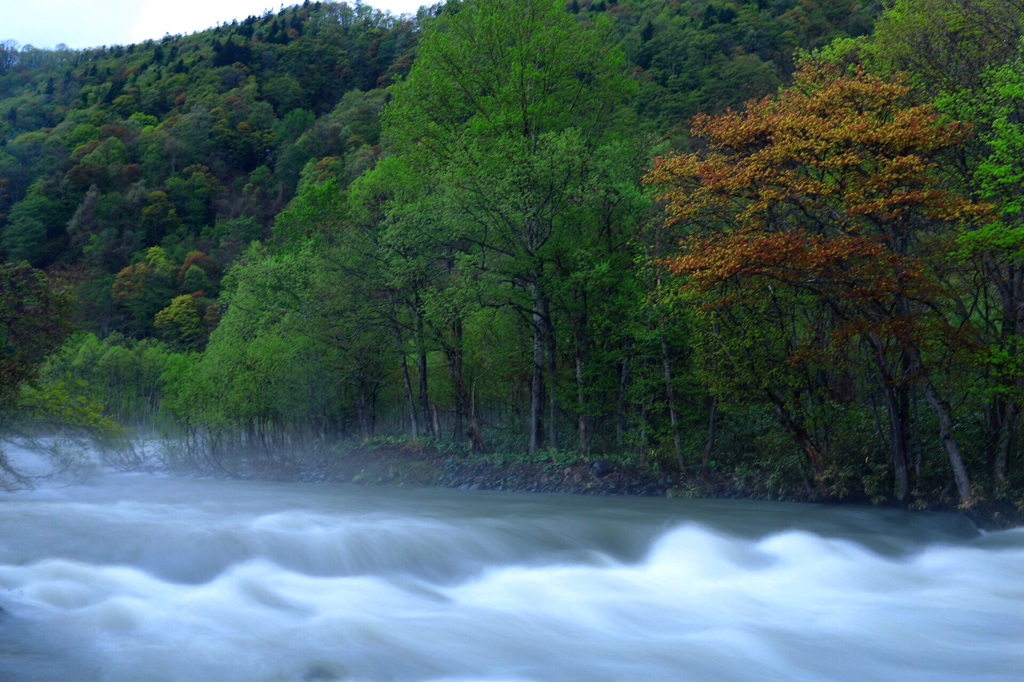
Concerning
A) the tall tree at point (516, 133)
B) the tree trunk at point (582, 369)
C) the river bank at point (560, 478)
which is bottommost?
the river bank at point (560, 478)

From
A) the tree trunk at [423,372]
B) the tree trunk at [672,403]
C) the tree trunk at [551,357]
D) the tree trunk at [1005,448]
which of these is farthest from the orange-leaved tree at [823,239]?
the tree trunk at [423,372]

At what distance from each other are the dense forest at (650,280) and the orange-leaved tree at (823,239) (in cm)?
10

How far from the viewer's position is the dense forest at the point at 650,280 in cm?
1958

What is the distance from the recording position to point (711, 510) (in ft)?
70.0

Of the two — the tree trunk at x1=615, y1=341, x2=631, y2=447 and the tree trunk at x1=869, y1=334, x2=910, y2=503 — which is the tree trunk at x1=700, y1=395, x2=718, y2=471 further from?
the tree trunk at x1=869, y1=334, x2=910, y2=503

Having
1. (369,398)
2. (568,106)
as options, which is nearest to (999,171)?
(568,106)

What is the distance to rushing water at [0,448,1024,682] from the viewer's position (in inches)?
414

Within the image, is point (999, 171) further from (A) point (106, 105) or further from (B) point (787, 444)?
(A) point (106, 105)

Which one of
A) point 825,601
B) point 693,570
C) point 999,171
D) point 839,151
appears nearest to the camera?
point 825,601

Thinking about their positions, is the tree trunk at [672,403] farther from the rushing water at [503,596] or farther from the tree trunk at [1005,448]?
the tree trunk at [1005,448]

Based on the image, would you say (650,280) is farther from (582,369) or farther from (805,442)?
(805,442)

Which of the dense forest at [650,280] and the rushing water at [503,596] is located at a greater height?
the dense forest at [650,280]

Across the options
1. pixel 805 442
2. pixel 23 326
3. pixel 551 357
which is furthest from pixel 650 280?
pixel 23 326

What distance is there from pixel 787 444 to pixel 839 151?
28.6ft
